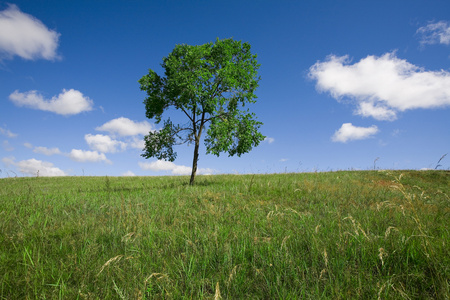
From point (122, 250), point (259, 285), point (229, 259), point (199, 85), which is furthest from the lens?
point (199, 85)

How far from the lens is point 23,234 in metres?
4.21

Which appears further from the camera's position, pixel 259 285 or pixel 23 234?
pixel 23 234

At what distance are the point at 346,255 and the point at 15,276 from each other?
435 centimetres

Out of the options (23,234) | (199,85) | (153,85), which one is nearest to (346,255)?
(23,234)

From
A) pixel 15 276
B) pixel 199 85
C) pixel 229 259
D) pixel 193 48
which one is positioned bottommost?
pixel 15 276

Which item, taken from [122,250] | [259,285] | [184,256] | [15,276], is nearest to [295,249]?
[259,285]

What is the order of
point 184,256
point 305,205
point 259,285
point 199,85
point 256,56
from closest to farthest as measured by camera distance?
point 259,285, point 184,256, point 305,205, point 199,85, point 256,56

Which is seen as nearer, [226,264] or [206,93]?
[226,264]

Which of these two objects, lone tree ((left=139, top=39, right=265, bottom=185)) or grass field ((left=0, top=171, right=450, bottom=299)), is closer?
grass field ((left=0, top=171, right=450, bottom=299))

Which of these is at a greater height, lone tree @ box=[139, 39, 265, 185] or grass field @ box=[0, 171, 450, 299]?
lone tree @ box=[139, 39, 265, 185]

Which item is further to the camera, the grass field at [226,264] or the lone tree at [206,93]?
the lone tree at [206,93]

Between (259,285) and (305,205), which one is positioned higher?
(305,205)

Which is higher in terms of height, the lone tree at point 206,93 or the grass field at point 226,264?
the lone tree at point 206,93

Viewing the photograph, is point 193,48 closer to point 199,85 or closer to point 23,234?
point 199,85
